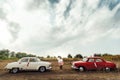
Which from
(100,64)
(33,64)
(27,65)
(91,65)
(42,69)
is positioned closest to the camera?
(27,65)

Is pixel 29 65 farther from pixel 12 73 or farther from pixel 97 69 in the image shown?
pixel 97 69

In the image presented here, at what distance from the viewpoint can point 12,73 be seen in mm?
28172

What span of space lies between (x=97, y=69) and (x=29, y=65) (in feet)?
25.0

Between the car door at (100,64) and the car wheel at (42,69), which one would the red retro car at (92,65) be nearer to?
the car door at (100,64)

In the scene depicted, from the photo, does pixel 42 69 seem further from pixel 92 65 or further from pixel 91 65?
pixel 92 65

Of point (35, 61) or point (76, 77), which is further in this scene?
point (35, 61)

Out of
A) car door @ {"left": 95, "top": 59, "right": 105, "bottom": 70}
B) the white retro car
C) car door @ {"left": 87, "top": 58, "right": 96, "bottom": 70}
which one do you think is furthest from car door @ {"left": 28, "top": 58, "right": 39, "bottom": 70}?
car door @ {"left": 95, "top": 59, "right": 105, "bottom": 70}

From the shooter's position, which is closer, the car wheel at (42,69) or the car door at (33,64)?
the car door at (33,64)

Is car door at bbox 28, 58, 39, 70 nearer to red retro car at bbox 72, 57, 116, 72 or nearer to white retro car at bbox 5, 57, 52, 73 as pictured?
white retro car at bbox 5, 57, 52, 73

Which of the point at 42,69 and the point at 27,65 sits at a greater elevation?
the point at 27,65

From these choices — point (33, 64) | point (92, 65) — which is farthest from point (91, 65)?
point (33, 64)

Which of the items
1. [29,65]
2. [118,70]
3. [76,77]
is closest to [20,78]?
[29,65]

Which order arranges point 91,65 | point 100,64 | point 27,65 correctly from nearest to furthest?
point 27,65 → point 91,65 → point 100,64

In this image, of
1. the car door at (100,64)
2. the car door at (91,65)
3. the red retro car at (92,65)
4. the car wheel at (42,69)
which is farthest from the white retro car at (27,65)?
the car door at (100,64)
